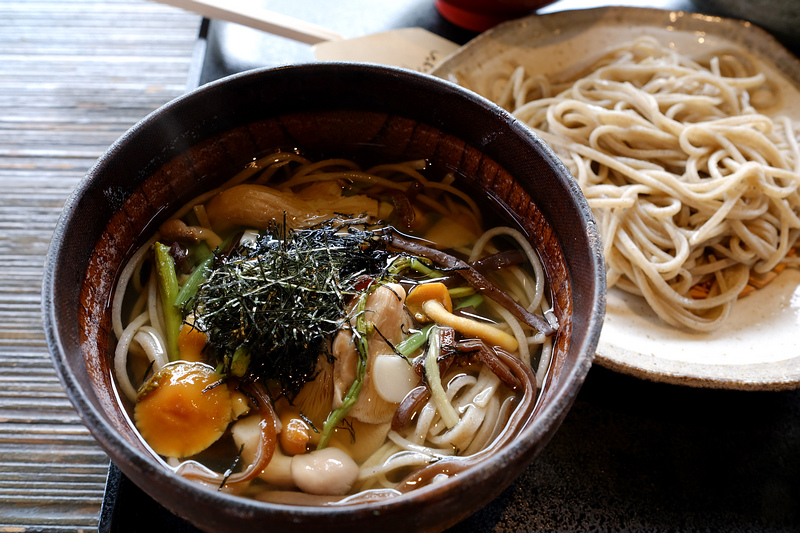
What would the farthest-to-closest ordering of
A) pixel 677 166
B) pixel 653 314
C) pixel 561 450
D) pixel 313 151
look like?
pixel 677 166
pixel 653 314
pixel 313 151
pixel 561 450

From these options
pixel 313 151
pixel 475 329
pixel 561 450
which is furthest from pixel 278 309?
pixel 561 450

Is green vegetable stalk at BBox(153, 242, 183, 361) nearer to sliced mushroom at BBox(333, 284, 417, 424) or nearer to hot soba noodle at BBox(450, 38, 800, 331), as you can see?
sliced mushroom at BBox(333, 284, 417, 424)

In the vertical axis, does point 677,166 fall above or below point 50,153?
above

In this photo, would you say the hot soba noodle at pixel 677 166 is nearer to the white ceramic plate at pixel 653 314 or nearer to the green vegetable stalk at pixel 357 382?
the white ceramic plate at pixel 653 314

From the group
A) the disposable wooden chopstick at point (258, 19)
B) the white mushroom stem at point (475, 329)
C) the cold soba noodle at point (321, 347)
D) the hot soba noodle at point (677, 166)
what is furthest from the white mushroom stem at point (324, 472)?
the disposable wooden chopstick at point (258, 19)

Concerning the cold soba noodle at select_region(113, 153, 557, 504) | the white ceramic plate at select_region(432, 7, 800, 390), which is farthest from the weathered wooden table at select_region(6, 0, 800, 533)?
the cold soba noodle at select_region(113, 153, 557, 504)

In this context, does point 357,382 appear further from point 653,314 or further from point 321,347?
point 653,314

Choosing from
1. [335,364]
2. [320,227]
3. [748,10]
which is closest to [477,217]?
[320,227]

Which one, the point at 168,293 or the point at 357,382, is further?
the point at 168,293
